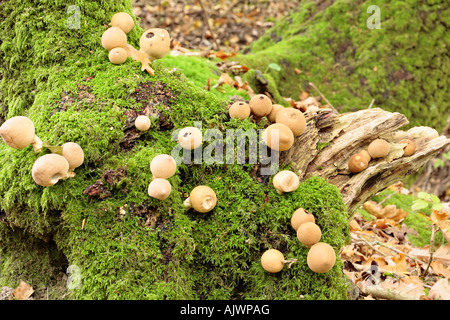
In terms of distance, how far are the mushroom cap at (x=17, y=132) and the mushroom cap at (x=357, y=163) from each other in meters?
2.93

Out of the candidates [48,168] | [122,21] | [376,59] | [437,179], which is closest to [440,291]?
[48,168]

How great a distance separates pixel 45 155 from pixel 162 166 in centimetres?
86

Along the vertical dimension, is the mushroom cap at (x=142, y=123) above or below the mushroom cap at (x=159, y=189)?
above

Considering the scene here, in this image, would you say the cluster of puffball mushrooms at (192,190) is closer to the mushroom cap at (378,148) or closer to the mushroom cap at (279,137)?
the mushroom cap at (279,137)

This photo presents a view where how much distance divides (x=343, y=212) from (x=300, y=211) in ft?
1.56

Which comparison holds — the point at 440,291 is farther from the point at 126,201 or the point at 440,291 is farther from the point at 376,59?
the point at 376,59

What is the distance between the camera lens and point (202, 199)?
314 cm

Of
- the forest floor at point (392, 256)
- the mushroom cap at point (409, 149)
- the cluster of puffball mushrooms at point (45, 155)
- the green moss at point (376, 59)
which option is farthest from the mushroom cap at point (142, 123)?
the green moss at point (376, 59)

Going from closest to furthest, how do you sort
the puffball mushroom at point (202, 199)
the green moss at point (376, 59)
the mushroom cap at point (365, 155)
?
the puffball mushroom at point (202, 199)
the mushroom cap at point (365, 155)
the green moss at point (376, 59)

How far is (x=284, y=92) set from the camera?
714cm

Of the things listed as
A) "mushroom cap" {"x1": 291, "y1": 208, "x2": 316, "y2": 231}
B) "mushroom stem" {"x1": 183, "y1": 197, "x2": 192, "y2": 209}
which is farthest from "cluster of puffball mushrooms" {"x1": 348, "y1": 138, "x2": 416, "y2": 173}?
"mushroom stem" {"x1": 183, "y1": 197, "x2": 192, "y2": 209}

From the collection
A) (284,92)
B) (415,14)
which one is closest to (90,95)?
(284,92)

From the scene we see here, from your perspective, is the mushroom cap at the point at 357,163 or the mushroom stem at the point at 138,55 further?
the mushroom cap at the point at 357,163

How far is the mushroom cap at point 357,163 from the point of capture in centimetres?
385
